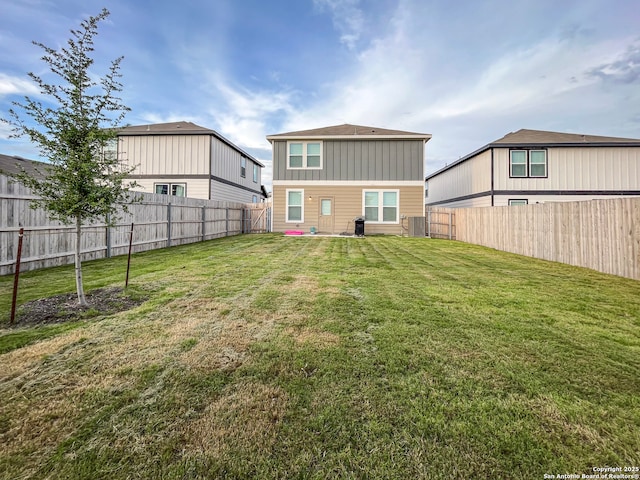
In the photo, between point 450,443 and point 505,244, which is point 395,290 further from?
point 505,244

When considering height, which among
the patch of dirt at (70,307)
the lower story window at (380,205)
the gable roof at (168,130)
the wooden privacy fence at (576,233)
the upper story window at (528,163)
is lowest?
the patch of dirt at (70,307)

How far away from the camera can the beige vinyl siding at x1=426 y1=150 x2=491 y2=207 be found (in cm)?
1775

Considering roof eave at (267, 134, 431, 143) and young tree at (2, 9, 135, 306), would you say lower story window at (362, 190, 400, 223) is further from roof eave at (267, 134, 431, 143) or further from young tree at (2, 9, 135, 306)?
young tree at (2, 9, 135, 306)

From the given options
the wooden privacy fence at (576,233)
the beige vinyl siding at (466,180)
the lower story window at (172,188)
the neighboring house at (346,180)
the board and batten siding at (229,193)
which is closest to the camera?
the wooden privacy fence at (576,233)

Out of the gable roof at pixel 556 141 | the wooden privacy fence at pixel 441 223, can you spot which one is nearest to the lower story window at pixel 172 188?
the wooden privacy fence at pixel 441 223

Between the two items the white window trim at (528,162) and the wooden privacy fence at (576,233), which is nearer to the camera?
the wooden privacy fence at (576,233)

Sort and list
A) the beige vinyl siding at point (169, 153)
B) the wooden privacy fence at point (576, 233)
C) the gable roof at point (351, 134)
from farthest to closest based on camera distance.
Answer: the beige vinyl siding at point (169, 153), the gable roof at point (351, 134), the wooden privacy fence at point (576, 233)

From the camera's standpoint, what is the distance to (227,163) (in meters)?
19.9

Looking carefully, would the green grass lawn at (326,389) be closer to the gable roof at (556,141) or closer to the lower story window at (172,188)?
the lower story window at (172,188)

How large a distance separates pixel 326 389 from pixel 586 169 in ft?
71.1

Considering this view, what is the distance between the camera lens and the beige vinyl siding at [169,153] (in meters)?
17.4

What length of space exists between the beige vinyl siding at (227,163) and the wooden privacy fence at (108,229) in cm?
332

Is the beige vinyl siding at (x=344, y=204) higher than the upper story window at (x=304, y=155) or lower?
lower

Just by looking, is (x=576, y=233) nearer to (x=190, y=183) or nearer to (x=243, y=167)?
(x=190, y=183)
